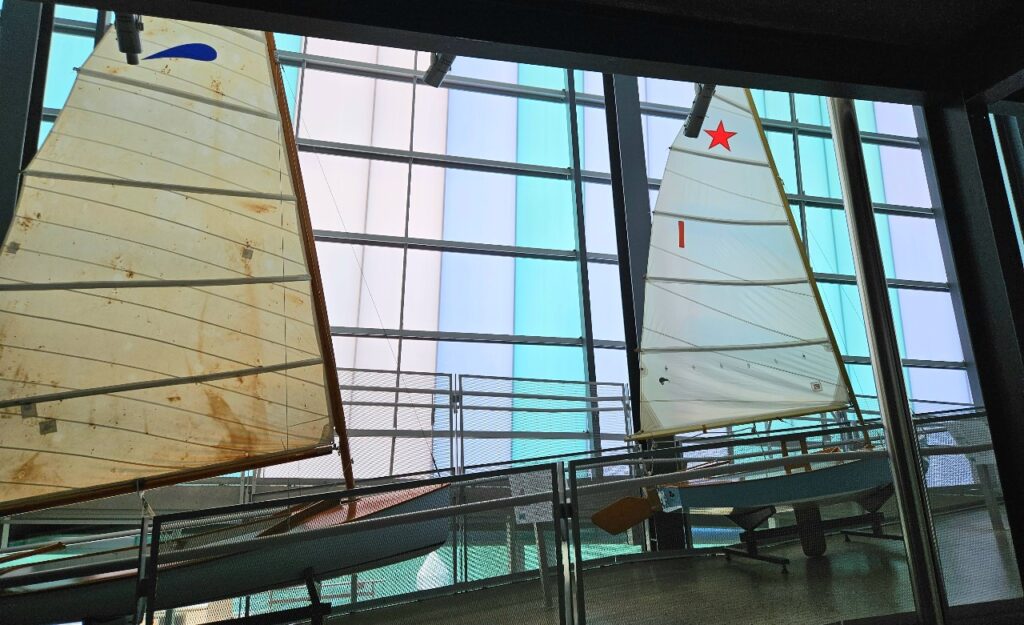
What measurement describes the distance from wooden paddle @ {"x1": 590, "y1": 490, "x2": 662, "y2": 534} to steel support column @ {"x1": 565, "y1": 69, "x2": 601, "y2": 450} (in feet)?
23.5

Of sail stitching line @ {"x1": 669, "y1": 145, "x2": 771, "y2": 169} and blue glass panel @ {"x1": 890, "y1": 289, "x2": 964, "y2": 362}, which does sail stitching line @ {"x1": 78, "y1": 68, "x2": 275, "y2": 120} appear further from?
blue glass panel @ {"x1": 890, "y1": 289, "x2": 964, "y2": 362}

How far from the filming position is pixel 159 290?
13.6 feet

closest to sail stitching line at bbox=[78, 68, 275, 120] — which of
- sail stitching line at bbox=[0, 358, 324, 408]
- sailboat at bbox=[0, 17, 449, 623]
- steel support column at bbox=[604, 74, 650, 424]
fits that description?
sailboat at bbox=[0, 17, 449, 623]

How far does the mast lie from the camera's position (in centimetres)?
428

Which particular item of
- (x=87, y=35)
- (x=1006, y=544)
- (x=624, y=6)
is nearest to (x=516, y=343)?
(x=87, y=35)

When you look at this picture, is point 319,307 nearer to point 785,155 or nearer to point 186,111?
point 186,111

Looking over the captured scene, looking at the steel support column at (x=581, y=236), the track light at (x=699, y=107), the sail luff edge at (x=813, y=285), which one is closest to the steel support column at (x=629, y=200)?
the steel support column at (x=581, y=236)

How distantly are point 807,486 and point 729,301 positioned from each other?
12.6 ft

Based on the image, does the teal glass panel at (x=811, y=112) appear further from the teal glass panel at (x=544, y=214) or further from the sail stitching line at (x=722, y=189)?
the sail stitching line at (x=722, y=189)

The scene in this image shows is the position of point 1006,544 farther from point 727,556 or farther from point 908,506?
point 908,506

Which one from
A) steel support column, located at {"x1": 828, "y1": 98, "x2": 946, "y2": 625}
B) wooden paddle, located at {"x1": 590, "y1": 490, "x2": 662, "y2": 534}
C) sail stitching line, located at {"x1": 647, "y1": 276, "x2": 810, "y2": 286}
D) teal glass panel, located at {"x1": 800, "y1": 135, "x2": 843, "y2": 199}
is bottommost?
wooden paddle, located at {"x1": 590, "y1": 490, "x2": 662, "y2": 534}

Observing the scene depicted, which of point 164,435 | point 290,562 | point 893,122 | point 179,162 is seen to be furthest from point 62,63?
point 893,122

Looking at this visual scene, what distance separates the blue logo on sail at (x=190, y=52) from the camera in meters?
4.55

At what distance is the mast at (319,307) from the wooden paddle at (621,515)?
195 cm
